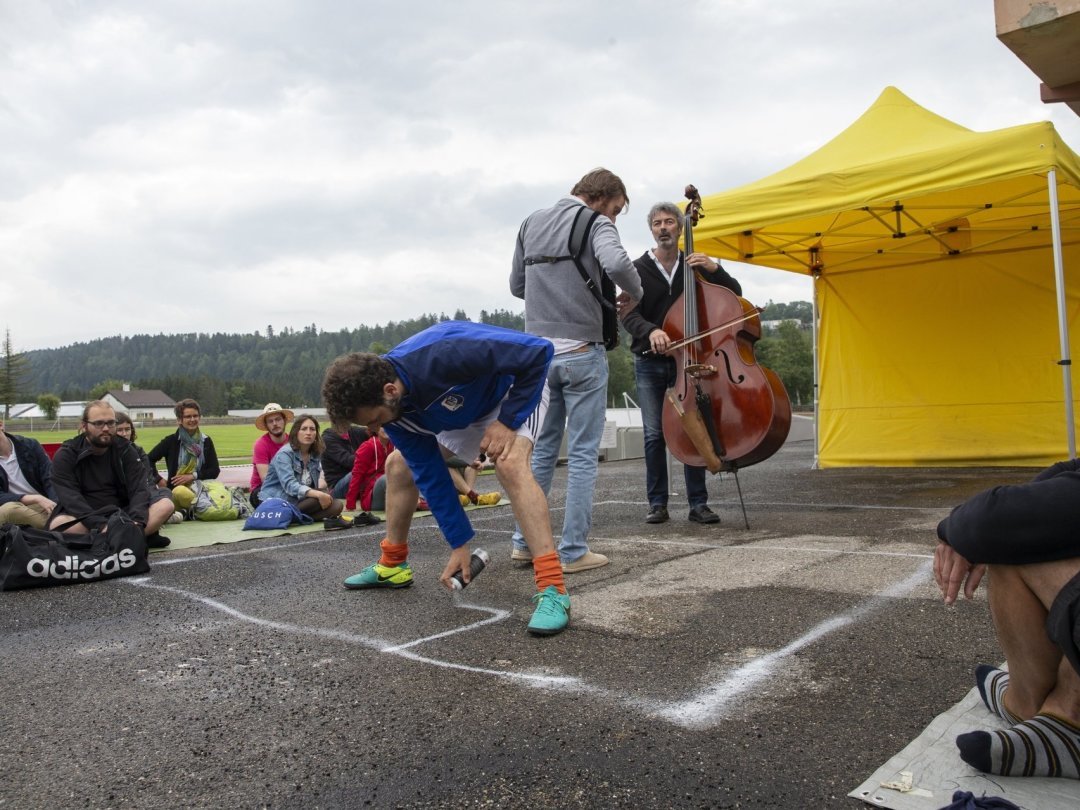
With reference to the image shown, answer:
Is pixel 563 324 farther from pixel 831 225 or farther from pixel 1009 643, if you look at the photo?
pixel 831 225

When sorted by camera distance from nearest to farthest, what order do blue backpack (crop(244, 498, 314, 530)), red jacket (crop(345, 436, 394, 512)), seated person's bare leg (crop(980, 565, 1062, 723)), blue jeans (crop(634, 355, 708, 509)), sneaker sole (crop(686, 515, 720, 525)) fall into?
1. seated person's bare leg (crop(980, 565, 1062, 723))
2. sneaker sole (crop(686, 515, 720, 525))
3. blue jeans (crop(634, 355, 708, 509))
4. blue backpack (crop(244, 498, 314, 530))
5. red jacket (crop(345, 436, 394, 512))

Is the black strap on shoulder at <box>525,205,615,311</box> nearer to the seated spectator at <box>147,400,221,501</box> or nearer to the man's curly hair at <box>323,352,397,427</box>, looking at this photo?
the man's curly hair at <box>323,352,397,427</box>

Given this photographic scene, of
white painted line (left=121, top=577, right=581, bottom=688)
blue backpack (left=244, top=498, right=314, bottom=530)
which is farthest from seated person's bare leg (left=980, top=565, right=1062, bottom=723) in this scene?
blue backpack (left=244, top=498, right=314, bottom=530)

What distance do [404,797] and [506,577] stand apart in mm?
2297

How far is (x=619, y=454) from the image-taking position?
47.7ft

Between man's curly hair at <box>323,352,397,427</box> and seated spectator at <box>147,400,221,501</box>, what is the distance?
5767mm

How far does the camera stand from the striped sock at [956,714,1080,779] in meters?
1.75

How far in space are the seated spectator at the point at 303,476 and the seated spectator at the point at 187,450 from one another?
0.86 metres

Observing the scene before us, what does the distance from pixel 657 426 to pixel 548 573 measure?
2.81 metres

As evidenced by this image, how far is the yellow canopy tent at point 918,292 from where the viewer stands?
7.58 metres

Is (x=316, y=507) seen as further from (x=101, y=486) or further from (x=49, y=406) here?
(x=49, y=406)

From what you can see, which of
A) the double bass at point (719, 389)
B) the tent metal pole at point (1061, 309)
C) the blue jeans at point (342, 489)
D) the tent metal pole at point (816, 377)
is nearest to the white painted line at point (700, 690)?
the double bass at point (719, 389)

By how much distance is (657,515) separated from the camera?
587cm

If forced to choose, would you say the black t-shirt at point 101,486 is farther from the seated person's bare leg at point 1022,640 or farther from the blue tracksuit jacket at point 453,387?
the seated person's bare leg at point 1022,640
